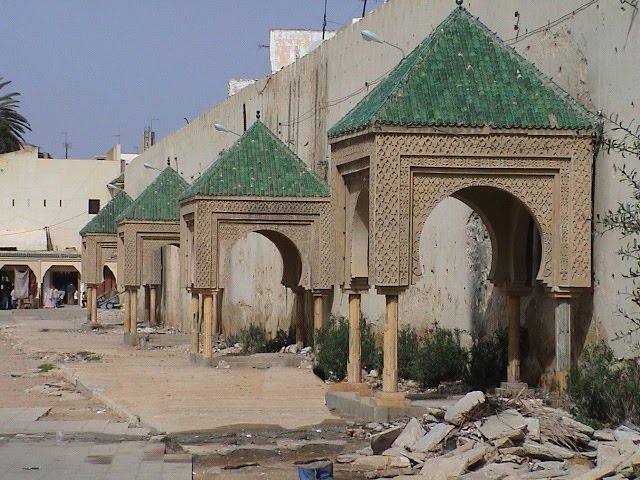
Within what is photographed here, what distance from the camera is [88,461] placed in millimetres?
10703

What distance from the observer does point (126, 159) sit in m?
65.8

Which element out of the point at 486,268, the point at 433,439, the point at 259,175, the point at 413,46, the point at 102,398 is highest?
the point at 413,46

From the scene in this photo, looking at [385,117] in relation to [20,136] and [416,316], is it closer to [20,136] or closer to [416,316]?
[416,316]

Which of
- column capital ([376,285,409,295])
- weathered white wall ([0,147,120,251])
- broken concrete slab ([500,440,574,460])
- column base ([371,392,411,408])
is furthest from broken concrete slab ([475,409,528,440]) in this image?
weathered white wall ([0,147,120,251])

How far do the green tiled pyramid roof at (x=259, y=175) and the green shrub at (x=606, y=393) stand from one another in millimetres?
9241

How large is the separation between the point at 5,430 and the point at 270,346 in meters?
11.7

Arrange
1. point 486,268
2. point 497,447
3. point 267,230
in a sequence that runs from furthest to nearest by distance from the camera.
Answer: point 267,230, point 486,268, point 497,447

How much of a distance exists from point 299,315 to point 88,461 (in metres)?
12.2

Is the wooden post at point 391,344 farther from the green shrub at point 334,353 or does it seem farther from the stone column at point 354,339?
the green shrub at point 334,353

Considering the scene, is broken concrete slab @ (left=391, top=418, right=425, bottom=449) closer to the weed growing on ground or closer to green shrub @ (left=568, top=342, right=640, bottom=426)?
green shrub @ (left=568, top=342, right=640, bottom=426)

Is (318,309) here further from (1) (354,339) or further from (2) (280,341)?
(1) (354,339)

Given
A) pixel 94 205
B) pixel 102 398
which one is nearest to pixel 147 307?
pixel 94 205

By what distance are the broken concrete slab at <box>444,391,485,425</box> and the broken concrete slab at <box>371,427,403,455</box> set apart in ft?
1.48

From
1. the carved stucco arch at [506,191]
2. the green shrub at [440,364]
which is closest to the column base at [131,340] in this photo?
the green shrub at [440,364]
